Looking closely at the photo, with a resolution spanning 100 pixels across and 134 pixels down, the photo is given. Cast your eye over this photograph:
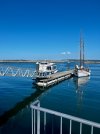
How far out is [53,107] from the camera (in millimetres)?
27688

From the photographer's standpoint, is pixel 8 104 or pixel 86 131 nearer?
pixel 86 131

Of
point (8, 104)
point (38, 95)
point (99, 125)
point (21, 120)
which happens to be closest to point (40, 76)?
→ point (38, 95)

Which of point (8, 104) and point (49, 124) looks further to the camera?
point (8, 104)

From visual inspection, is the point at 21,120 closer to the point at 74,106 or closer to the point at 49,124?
the point at 49,124

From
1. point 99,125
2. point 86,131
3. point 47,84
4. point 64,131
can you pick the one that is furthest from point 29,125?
point 47,84

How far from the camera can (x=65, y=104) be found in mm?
29312

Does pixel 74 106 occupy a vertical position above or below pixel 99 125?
below

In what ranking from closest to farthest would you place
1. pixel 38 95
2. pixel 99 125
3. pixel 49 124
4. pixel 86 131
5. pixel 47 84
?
pixel 99 125
pixel 86 131
pixel 49 124
pixel 38 95
pixel 47 84

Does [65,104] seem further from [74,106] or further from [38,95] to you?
[38,95]

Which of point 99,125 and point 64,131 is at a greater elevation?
point 99,125

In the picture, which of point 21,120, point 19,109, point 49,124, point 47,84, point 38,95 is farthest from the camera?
point 47,84

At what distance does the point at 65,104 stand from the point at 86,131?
1158 centimetres

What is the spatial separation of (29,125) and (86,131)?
5.06 m

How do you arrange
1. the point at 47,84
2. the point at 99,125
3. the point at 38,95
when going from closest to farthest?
1. the point at 99,125
2. the point at 38,95
3. the point at 47,84
